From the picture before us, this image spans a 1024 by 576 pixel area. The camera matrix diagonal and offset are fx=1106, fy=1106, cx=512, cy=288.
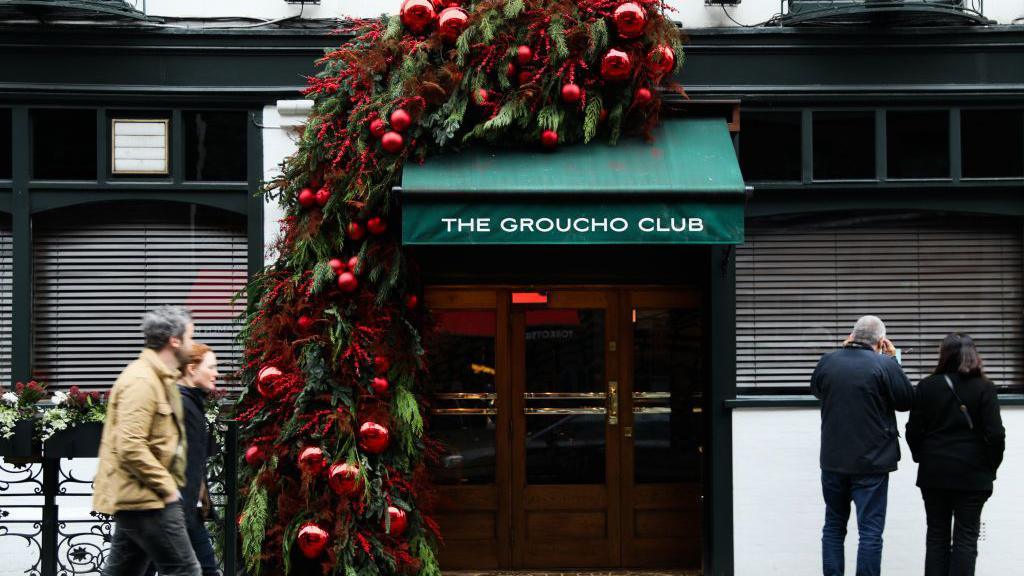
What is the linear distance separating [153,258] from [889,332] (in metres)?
5.72

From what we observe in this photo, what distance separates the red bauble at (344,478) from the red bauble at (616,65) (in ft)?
10.4

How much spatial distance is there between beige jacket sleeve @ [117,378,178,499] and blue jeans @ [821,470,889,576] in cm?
430

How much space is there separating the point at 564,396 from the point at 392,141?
2603 millimetres

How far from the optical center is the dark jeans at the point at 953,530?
720cm

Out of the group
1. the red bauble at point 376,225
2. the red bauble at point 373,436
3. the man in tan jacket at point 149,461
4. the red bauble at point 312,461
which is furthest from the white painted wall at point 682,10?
the man in tan jacket at point 149,461

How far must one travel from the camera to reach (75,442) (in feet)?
23.5

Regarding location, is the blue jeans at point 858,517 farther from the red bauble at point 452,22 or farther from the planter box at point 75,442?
the planter box at point 75,442

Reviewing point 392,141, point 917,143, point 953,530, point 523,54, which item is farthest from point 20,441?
point 917,143

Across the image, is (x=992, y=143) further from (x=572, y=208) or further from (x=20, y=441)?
(x=20, y=441)

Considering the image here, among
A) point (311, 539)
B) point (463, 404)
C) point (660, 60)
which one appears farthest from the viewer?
point (463, 404)

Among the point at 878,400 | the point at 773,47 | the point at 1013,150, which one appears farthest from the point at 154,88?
the point at 1013,150

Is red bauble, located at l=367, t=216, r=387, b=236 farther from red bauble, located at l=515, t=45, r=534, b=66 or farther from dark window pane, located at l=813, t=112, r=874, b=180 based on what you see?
dark window pane, located at l=813, t=112, r=874, b=180

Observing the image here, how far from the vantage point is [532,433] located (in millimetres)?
8805

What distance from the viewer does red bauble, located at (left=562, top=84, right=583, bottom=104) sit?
24.5ft
